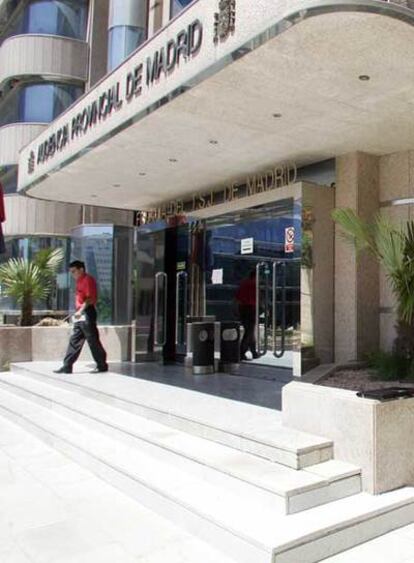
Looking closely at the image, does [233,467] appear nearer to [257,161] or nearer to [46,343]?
[257,161]

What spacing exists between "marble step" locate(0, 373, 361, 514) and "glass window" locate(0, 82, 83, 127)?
1423cm

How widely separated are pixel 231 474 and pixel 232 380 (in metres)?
3.97

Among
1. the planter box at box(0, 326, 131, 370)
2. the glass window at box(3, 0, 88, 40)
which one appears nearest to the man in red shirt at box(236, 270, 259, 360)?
the planter box at box(0, 326, 131, 370)

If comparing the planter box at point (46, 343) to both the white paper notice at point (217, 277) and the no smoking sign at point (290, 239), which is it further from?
the no smoking sign at point (290, 239)

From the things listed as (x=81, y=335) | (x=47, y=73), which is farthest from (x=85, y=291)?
(x=47, y=73)

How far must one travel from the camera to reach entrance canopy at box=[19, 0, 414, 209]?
14.1ft

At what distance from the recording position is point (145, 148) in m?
7.33

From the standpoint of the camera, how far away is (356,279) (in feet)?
23.0

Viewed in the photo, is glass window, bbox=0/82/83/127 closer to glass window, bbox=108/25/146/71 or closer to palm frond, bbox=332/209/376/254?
glass window, bbox=108/25/146/71

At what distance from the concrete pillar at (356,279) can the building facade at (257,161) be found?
18 millimetres

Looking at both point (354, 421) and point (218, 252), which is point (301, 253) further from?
point (354, 421)

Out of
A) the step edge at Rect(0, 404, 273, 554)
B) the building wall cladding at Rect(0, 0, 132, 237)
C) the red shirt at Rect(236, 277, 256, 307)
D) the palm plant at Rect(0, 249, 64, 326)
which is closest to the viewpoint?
the step edge at Rect(0, 404, 273, 554)

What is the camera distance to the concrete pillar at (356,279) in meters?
7.00

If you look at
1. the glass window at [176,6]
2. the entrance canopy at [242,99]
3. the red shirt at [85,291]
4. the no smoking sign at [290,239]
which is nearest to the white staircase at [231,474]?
the red shirt at [85,291]
